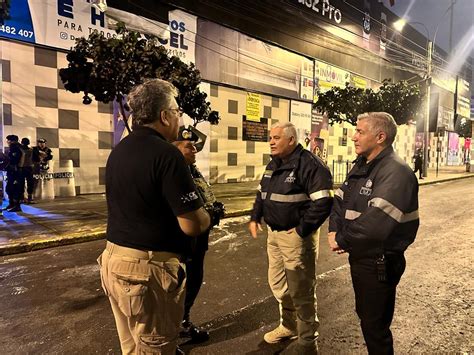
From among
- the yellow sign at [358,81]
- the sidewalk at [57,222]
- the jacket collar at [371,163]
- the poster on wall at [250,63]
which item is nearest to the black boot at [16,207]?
the sidewalk at [57,222]

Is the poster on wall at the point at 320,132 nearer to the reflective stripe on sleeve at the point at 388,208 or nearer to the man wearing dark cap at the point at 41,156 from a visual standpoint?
the man wearing dark cap at the point at 41,156

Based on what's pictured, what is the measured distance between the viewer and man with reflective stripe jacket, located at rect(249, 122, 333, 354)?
9.23ft

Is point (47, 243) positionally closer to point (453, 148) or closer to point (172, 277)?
point (172, 277)

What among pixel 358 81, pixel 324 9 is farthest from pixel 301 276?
pixel 358 81

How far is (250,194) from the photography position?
13.5 meters

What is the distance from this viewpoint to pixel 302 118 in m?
20.5

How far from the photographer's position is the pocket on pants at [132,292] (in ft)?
5.74

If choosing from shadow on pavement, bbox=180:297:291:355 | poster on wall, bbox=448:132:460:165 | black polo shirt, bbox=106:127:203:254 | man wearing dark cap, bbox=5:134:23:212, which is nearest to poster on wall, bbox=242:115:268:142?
man wearing dark cap, bbox=5:134:23:212

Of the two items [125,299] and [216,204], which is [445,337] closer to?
[216,204]

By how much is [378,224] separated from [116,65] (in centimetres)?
682

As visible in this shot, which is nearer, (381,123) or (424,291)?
(381,123)

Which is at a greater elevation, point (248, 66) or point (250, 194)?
point (248, 66)

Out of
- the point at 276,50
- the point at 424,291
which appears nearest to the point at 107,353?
the point at 424,291

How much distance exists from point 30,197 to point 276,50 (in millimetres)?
13343
